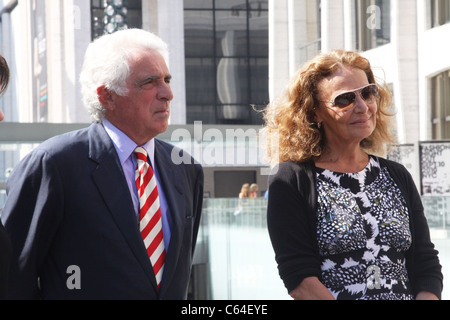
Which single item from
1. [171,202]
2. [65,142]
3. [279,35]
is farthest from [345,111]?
[279,35]

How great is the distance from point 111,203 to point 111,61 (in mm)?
584

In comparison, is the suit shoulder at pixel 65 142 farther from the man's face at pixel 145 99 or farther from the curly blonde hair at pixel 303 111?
the curly blonde hair at pixel 303 111

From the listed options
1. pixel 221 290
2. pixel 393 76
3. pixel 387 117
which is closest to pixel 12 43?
pixel 393 76

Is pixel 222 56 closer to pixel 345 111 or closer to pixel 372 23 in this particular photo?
pixel 372 23

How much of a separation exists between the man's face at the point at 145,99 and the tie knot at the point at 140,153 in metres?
0.03

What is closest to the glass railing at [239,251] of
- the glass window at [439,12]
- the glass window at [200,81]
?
the glass window at [439,12]

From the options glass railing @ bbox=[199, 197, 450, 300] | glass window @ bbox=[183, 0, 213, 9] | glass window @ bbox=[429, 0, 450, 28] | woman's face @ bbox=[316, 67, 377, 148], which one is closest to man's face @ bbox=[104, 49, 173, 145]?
woman's face @ bbox=[316, 67, 377, 148]

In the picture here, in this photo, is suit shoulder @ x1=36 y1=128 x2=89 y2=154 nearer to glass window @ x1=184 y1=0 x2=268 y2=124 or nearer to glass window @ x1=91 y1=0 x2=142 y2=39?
glass window @ x1=91 y1=0 x2=142 y2=39

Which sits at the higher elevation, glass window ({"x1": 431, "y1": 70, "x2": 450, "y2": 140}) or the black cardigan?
glass window ({"x1": 431, "y1": 70, "x2": 450, "y2": 140})

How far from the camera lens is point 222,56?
159 feet

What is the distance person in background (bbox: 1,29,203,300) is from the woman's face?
62 centimetres

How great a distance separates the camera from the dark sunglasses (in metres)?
3.43

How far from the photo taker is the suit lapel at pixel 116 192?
3.13 meters
